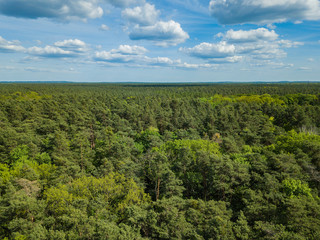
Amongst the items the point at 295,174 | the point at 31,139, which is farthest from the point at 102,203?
the point at 31,139

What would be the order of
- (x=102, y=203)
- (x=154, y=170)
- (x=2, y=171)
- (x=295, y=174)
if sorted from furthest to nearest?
(x=2, y=171) → (x=154, y=170) → (x=295, y=174) → (x=102, y=203)

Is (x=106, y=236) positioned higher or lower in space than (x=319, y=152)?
lower

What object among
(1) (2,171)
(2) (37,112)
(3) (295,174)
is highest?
(2) (37,112)

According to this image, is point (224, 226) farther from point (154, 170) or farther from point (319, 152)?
point (319, 152)

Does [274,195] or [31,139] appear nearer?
[274,195]

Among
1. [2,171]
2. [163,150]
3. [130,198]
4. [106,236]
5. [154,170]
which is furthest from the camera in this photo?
[163,150]

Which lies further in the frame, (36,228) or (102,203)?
(102,203)

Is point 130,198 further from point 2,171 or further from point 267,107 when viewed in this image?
point 267,107

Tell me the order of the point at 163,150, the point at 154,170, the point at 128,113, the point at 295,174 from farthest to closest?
1. the point at 128,113
2. the point at 163,150
3. the point at 154,170
4. the point at 295,174

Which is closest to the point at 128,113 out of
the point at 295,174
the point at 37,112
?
the point at 37,112
